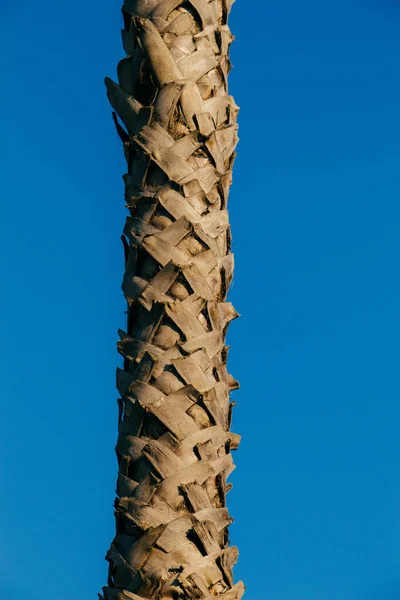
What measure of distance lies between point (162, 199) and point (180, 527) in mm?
1318

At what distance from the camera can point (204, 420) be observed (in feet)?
10.9

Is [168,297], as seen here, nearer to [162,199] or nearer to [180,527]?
[162,199]

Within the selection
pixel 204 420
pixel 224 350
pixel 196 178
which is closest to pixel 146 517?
pixel 204 420

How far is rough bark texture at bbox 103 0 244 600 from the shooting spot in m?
3.19

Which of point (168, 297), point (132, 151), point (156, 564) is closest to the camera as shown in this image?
point (156, 564)

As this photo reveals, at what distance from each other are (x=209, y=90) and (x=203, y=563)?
6.59 feet

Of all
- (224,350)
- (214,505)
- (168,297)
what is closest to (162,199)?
(168,297)

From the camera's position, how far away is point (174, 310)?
332 cm

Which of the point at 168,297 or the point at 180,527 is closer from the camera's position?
the point at 180,527

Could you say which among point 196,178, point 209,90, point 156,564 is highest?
point 209,90

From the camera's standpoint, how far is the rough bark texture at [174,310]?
10.5ft

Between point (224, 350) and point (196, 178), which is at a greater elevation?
point (196, 178)

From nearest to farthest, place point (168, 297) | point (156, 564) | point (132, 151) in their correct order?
point (156, 564)
point (168, 297)
point (132, 151)

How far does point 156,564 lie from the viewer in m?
3.14
